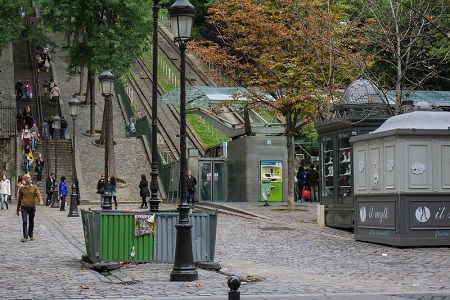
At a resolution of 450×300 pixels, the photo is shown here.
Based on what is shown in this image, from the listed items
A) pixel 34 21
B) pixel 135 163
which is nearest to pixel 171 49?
pixel 34 21

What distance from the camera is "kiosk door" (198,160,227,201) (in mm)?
39688

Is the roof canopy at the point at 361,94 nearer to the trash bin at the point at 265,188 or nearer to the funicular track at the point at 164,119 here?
the trash bin at the point at 265,188

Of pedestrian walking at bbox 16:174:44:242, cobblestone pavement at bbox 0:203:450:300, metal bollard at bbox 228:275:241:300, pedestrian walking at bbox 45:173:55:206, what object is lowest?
cobblestone pavement at bbox 0:203:450:300

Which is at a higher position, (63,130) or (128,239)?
(63,130)

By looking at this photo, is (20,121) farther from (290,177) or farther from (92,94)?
(290,177)

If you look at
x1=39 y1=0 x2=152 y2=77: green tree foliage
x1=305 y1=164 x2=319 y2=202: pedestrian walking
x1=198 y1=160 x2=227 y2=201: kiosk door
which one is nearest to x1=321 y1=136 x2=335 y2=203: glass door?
x1=305 y1=164 x2=319 y2=202: pedestrian walking

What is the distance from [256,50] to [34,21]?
36780mm

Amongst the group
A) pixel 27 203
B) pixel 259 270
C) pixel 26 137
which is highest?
pixel 26 137

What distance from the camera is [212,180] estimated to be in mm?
40000

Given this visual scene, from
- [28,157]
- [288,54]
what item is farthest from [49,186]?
[288,54]

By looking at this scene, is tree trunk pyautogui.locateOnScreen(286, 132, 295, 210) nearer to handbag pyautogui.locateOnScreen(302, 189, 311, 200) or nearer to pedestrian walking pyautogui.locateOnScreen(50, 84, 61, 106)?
handbag pyautogui.locateOnScreen(302, 189, 311, 200)

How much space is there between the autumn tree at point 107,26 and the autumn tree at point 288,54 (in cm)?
780

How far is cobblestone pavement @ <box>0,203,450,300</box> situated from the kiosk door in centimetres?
1370

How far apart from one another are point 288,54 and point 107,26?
1262 cm
